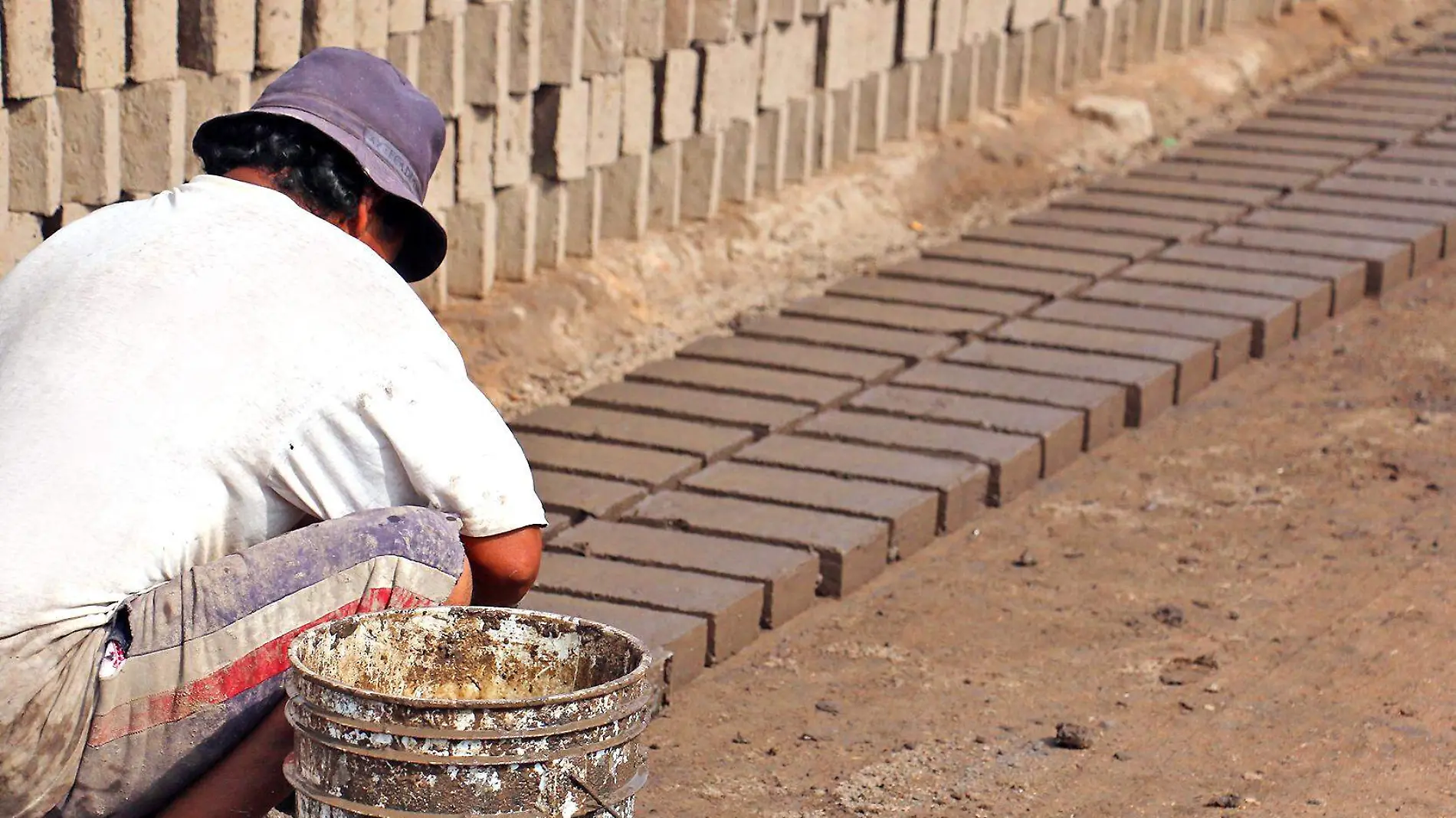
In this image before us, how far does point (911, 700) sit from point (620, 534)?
855 millimetres

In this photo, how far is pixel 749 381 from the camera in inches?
207

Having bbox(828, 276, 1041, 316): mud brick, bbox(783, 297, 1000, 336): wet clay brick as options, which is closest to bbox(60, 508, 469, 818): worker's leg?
bbox(783, 297, 1000, 336): wet clay brick

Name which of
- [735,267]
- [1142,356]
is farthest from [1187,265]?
[735,267]

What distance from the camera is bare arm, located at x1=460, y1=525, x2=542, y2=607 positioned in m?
2.81

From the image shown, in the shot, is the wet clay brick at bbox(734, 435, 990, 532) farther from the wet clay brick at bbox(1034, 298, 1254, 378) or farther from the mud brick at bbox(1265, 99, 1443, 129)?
the mud brick at bbox(1265, 99, 1443, 129)

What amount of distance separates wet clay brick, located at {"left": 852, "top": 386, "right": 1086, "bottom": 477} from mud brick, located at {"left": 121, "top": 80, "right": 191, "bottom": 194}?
6.12 ft

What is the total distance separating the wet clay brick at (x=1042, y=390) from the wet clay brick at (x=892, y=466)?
19.3 inches

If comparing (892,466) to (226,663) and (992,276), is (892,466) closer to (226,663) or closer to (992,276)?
(992,276)

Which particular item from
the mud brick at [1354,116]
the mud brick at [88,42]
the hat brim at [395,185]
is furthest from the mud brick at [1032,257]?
the hat brim at [395,185]

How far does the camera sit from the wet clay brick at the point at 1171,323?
5695 millimetres

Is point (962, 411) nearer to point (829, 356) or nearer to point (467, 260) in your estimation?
point (829, 356)

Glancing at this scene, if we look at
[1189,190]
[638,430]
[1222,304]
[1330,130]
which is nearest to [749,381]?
[638,430]

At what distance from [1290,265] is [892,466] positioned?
86.7 inches

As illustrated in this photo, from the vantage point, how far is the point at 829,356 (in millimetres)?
5480
